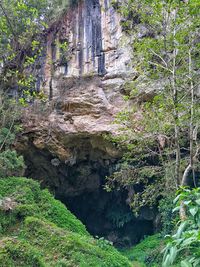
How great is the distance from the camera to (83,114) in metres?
11.1

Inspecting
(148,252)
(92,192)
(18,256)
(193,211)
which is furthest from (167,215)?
(193,211)

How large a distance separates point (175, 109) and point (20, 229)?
409cm

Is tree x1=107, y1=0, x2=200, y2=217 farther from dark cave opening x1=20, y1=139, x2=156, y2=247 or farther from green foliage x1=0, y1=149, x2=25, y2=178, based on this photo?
dark cave opening x1=20, y1=139, x2=156, y2=247

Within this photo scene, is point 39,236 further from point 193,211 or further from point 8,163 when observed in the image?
point 193,211

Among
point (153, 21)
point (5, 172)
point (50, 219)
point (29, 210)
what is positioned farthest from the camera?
point (5, 172)

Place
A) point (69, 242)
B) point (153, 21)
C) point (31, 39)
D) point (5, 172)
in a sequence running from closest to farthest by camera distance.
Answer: point (69, 242), point (153, 21), point (5, 172), point (31, 39)

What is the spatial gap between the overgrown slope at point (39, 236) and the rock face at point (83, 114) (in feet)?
7.94

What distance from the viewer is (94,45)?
11.8 metres

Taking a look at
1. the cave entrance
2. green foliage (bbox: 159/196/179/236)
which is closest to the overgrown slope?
green foliage (bbox: 159/196/179/236)

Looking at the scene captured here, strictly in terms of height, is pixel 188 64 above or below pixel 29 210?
above

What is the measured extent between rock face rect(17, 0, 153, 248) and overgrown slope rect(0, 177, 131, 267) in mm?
2421

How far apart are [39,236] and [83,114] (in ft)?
15.7

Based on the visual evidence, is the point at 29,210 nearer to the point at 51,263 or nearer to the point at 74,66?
the point at 51,263

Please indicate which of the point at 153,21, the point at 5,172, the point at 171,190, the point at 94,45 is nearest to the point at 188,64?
the point at 153,21
